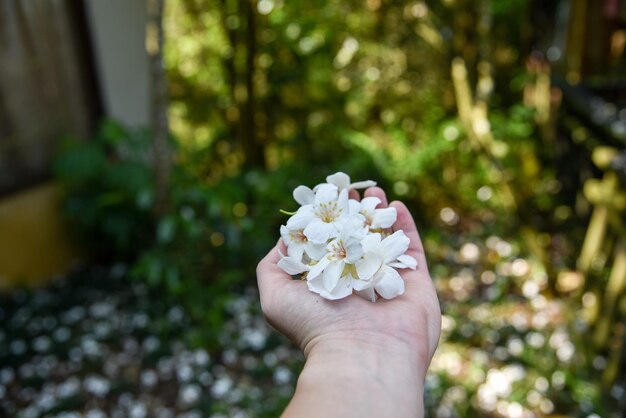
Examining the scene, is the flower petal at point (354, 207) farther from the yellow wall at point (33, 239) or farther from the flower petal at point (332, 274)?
the yellow wall at point (33, 239)

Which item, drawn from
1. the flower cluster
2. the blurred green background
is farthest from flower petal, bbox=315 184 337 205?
the blurred green background

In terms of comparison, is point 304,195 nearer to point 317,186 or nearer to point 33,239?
point 317,186

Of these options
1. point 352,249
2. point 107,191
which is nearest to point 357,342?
point 352,249

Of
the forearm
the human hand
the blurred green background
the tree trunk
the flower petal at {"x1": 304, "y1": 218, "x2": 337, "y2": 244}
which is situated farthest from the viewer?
the tree trunk

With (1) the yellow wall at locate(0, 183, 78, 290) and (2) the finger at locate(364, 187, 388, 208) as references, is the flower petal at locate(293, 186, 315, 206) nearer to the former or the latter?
(2) the finger at locate(364, 187, 388, 208)

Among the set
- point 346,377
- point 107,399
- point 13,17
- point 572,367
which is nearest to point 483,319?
point 572,367

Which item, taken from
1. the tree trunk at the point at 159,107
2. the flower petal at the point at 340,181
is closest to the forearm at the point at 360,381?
the flower petal at the point at 340,181
